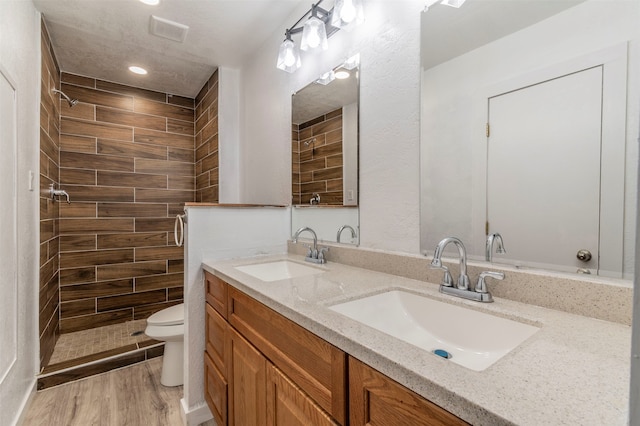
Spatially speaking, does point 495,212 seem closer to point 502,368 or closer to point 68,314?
point 502,368

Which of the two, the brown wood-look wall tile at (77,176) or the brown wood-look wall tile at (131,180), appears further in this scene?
the brown wood-look wall tile at (131,180)

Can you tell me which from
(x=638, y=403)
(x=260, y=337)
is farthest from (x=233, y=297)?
(x=638, y=403)

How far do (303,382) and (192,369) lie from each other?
3.59ft

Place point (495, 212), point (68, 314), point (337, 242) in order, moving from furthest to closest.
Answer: point (68, 314), point (337, 242), point (495, 212)

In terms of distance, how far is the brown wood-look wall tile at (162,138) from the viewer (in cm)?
293

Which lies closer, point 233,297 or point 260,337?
point 260,337

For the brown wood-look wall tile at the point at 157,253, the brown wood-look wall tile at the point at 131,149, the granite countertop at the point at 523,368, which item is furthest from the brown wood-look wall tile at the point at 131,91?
the granite countertop at the point at 523,368

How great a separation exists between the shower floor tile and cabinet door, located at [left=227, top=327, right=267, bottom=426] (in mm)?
1586

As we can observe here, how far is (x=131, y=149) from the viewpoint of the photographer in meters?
2.89

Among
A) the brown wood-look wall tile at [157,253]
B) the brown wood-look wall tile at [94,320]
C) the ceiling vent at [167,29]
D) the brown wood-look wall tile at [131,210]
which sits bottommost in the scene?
the brown wood-look wall tile at [94,320]

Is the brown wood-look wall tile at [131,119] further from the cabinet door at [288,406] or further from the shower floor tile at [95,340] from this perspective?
the cabinet door at [288,406]

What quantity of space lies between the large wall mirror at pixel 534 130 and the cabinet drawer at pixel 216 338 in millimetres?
950

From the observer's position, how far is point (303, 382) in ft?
2.56

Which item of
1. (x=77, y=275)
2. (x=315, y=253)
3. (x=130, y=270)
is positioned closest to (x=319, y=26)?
(x=315, y=253)
